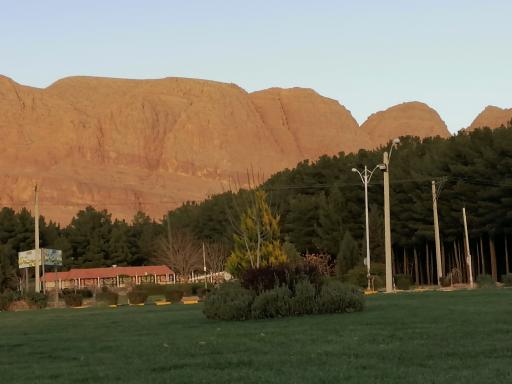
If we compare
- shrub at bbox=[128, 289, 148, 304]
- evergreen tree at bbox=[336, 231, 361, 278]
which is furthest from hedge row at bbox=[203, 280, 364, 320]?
evergreen tree at bbox=[336, 231, 361, 278]

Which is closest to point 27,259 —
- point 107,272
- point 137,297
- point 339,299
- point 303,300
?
point 137,297

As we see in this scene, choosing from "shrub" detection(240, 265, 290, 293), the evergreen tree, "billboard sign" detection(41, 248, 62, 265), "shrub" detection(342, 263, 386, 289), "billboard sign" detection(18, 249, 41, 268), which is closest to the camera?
"shrub" detection(240, 265, 290, 293)

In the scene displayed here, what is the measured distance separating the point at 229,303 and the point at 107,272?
273 feet

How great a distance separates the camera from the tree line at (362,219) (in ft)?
206

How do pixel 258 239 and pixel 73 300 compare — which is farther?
pixel 73 300

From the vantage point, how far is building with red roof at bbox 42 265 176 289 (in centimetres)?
9894

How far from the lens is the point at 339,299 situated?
2008 cm

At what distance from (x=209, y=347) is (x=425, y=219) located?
57.4m

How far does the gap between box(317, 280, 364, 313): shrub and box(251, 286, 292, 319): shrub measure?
83 cm

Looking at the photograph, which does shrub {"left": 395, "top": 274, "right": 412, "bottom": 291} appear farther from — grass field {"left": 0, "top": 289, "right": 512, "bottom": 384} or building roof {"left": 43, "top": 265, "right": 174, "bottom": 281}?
building roof {"left": 43, "top": 265, "right": 174, "bottom": 281}

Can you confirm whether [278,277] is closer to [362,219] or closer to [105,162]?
[362,219]

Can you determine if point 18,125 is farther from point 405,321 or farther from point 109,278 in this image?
point 405,321

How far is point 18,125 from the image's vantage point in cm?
19325

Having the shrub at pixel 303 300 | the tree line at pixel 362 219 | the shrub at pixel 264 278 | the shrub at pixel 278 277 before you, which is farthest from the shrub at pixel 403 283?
the shrub at pixel 303 300
